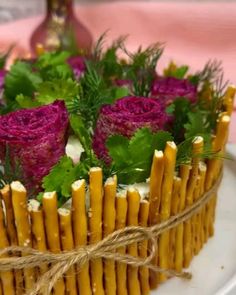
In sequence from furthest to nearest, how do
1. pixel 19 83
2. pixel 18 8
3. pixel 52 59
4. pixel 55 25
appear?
1. pixel 18 8
2. pixel 55 25
3. pixel 52 59
4. pixel 19 83

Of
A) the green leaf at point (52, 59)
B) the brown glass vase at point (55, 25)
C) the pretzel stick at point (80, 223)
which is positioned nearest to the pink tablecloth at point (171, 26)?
the brown glass vase at point (55, 25)

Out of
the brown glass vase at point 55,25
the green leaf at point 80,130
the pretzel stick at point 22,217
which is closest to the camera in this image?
the pretzel stick at point 22,217

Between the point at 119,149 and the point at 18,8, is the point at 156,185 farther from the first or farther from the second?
the point at 18,8

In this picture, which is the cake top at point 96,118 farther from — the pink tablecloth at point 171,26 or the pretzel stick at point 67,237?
the pink tablecloth at point 171,26

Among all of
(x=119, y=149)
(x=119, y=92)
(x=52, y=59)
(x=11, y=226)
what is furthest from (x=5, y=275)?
(x=52, y=59)

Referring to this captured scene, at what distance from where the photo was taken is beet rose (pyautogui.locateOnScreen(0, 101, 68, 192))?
63 cm

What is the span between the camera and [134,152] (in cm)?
65

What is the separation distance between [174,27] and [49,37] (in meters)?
0.29

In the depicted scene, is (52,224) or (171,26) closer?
(52,224)

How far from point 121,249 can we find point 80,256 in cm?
6

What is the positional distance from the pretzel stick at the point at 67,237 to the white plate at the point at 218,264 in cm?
11

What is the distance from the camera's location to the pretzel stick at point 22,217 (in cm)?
58

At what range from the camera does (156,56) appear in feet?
2.78

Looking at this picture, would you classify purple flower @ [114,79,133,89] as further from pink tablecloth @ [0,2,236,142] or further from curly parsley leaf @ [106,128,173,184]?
pink tablecloth @ [0,2,236,142]
